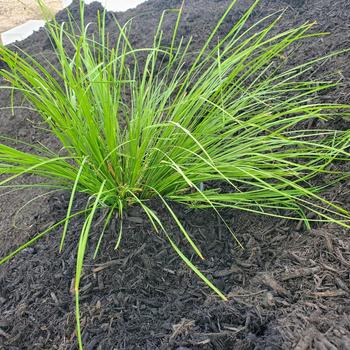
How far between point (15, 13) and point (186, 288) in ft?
14.8

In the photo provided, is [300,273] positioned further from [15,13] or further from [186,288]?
[15,13]

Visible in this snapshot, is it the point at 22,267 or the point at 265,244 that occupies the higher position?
the point at 22,267

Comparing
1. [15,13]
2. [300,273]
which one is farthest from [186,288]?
[15,13]

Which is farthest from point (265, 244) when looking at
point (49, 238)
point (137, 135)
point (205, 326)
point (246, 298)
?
point (49, 238)

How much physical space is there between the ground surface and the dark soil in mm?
3489

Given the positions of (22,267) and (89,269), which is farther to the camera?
(22,267)

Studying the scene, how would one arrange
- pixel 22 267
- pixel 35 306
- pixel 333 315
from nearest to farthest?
1. pixel 333 315
2. pixel 35 306
3. pixel 22 267

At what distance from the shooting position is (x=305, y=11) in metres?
2.71

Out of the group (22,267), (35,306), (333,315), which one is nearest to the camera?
(333,315)

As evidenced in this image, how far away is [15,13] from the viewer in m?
4.88

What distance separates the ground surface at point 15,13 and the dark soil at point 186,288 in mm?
3489

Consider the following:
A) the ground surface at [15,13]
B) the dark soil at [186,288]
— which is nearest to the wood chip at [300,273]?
the dark soil at [186,288]

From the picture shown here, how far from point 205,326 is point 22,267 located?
71cm

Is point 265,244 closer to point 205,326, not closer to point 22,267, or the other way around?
point 205,326
